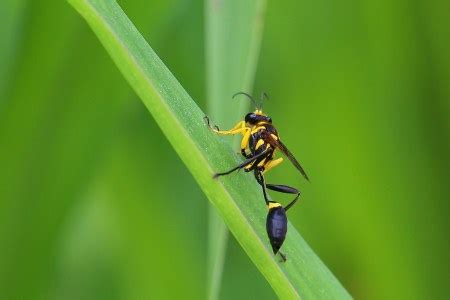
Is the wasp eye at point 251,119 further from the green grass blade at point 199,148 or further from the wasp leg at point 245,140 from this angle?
the green grass blade at point 199,148

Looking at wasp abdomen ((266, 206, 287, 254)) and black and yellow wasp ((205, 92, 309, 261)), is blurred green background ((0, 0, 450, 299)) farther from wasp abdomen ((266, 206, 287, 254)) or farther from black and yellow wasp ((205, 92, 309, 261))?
wasp abdomen ((266, 206, 287, 254))

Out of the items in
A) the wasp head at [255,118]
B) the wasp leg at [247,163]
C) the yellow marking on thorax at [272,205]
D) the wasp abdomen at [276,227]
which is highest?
the wasp head at [255,118]

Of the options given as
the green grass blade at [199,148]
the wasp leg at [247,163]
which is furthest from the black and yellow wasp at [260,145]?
the green grass blade at [199,148]

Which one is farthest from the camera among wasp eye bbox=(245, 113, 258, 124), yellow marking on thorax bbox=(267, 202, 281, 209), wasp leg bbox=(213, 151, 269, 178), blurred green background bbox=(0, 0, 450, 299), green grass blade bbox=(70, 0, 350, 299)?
wasp eye bbox=(245, 113, 258, 124)

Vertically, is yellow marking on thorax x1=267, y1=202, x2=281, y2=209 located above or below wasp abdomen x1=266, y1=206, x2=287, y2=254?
above

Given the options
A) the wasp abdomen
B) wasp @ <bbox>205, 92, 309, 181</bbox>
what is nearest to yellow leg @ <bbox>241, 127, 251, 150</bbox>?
wasp @ <bbox>205, 92, 309, 181</bbox>

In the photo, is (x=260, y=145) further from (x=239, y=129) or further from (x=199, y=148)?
(x=199, y=148)
